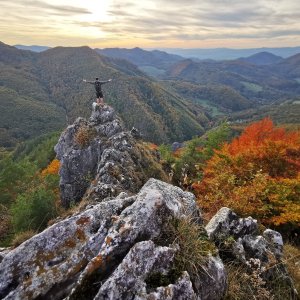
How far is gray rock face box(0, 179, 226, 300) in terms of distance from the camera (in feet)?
21.8

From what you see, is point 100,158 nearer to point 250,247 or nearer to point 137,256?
point 250,247

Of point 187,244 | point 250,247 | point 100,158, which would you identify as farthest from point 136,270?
point 100,158

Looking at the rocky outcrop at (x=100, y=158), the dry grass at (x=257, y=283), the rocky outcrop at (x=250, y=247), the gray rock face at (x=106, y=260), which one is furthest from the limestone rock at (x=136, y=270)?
the rocky outcrop at (x=100, y=158)

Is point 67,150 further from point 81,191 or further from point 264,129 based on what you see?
point 264,129

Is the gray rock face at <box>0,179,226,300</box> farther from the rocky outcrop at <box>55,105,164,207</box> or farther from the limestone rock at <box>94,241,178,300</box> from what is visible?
the rocky outcrop at <box>55,105,164,207</box>

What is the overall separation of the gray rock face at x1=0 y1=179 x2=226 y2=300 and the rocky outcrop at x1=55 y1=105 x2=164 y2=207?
45.0 ft

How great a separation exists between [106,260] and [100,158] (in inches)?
883

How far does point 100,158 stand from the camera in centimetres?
2928

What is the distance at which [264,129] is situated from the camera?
4812cm

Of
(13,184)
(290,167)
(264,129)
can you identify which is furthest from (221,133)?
(13,184)

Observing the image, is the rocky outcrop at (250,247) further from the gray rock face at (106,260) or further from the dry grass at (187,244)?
the gray rock face at (106,260)

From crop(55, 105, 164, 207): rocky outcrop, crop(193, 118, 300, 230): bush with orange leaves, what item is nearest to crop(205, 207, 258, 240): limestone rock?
crop(193, 118, 300, 230): bush with orange leaves

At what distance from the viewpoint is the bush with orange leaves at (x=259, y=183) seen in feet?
58.9

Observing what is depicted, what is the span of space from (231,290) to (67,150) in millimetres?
25700
